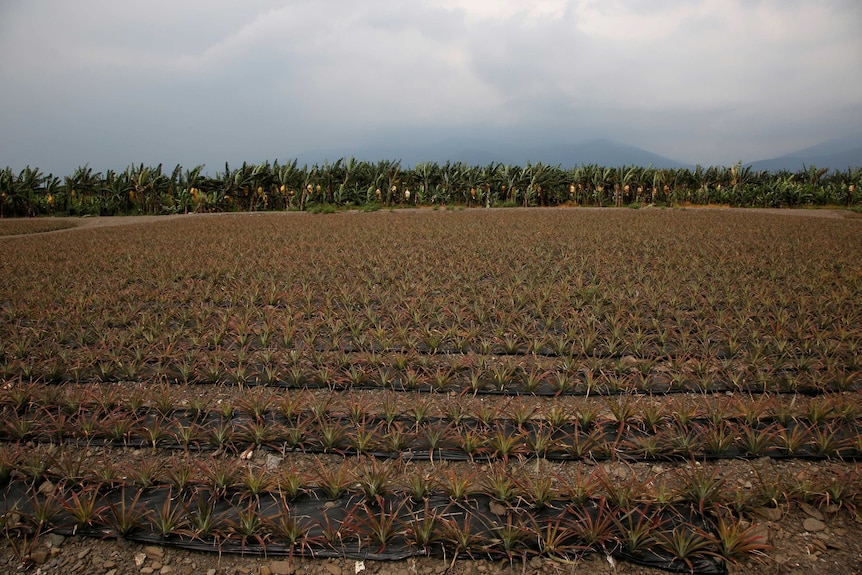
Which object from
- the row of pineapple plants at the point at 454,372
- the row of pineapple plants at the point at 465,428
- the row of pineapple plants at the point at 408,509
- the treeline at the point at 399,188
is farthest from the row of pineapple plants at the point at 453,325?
the treeline at the point at 399,188

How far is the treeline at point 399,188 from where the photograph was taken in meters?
20.3

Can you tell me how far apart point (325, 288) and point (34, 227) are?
13645 mm

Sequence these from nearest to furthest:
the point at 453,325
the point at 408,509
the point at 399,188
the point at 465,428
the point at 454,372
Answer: the point at 408,509
the point at 465,428
the point at 454,372
the point at 453,325
the point at 399,188

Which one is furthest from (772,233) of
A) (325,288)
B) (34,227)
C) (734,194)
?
(34,227)

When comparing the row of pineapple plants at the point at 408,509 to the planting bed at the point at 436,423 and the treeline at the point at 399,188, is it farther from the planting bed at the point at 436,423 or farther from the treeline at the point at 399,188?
the treeline at the point at 399,188

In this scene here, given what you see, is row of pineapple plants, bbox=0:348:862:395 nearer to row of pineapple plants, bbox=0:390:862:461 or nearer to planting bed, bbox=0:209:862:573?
planting bed, bbox=0:209:862:573

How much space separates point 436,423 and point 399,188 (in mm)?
21771

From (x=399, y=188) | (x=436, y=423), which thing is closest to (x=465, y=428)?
(x=436, y=423)

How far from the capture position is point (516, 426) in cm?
292

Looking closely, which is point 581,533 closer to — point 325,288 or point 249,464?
point 249,464

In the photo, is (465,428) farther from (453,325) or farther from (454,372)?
(453,325)

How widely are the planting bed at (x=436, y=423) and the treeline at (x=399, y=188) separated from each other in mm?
15755

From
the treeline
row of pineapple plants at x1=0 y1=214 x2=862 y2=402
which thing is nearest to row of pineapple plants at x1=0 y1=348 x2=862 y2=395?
row of pineapple plants at x1=0 y1=214 x2=862 y2=402

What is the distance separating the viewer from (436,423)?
9.62ft
